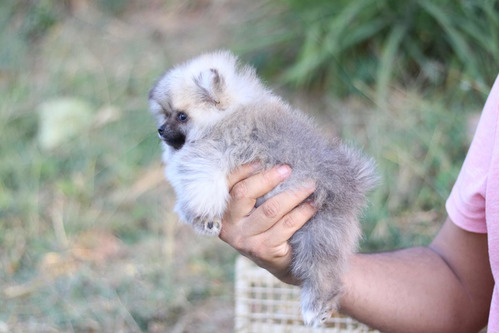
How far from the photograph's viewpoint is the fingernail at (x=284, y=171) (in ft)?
4.83

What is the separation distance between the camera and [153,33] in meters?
4.76

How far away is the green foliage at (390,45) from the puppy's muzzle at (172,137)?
84.8 inches

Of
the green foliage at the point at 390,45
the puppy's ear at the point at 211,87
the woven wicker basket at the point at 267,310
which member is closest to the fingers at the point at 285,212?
the puppy's ear at the point at 211,87

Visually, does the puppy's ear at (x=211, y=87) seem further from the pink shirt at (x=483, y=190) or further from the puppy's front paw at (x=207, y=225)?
the pink shirt at (x=483, y=190)

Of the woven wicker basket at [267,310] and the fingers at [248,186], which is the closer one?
the fingers at [248,186]

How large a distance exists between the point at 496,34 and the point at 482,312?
80.1 inches

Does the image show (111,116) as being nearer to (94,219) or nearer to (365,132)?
(94,219)

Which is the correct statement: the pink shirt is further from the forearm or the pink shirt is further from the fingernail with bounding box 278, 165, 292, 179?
the fingernail with bounding box 278, 165, 292, 179

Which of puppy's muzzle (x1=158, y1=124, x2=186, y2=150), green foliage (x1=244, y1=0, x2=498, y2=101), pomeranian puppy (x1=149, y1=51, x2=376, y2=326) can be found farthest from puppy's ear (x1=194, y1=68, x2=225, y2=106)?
green foliage (x1=244, y1=0, x2=498, y2=101)

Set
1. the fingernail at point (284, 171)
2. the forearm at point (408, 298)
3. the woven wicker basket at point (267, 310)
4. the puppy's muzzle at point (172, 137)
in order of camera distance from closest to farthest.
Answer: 1. the fingernail at point (284, 171)
2. the puppy's muzzle at point (172, 137)
3. the forearm at point (408, 298)
4. the woven wicker basket at point (267, 310)

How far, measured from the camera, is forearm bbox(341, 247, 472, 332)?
5.62 ft

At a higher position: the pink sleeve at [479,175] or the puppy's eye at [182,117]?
the puppy's eye at [182,117]

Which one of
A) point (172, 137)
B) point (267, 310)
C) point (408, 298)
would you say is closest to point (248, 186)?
point (172, 137)

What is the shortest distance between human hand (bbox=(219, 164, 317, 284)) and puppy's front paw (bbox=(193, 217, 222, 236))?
1.9 inches
